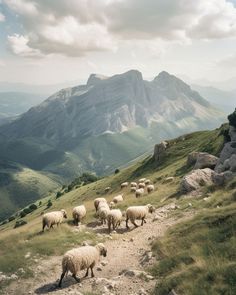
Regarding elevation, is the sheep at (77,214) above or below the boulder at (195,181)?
below

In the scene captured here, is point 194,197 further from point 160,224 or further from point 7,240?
point 7,240

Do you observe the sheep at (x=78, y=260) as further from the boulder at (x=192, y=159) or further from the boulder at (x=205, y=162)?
the boulder at (x=192, y=159)

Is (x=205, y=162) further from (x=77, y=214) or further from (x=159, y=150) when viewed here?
(x=159, y=150)

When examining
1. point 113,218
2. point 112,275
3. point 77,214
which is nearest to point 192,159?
point 77,214

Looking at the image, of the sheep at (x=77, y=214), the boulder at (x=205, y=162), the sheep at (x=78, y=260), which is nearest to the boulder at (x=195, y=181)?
the boulder at (x=205, y=162)

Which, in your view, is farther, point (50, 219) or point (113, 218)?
point (50, 219)

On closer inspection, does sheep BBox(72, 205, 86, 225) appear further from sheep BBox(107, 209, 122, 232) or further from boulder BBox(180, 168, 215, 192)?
boulder BBox(180, 168, 215, 192)

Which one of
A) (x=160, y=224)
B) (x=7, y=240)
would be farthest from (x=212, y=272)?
(x=7, y=240)

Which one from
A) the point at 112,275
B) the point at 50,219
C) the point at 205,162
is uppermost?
the point at 205,162

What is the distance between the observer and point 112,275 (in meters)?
21.4

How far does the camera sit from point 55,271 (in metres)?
23.1

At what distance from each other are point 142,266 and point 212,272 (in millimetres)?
6563

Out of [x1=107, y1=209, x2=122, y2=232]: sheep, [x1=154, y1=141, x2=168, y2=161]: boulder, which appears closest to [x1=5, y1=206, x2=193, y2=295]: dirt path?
[x1=107, y1=209, x2=122, y2=232]: sheep

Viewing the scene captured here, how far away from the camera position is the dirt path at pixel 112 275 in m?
18.4
